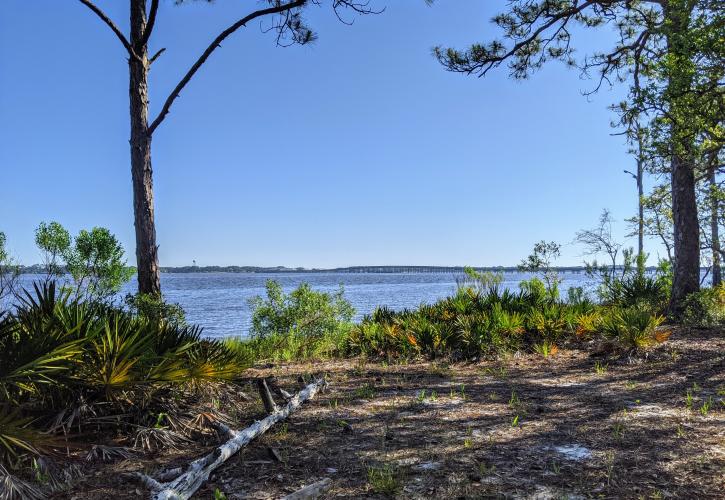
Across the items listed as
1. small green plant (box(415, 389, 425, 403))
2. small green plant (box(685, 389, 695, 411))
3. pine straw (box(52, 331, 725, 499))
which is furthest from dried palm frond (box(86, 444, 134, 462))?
small green plant (box(685, 389, 695, 411))

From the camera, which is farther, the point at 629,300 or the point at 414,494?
the point at 629,300

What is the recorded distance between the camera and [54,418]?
475cm

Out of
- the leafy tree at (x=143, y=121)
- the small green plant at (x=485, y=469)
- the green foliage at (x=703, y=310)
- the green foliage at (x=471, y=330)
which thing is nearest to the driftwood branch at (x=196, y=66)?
the leafy tree at (x=143, y=121)

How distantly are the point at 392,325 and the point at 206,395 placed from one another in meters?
6.20

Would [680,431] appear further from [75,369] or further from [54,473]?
[75,369]

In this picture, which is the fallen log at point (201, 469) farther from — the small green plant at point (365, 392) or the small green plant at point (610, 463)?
the small green plant at point (610, 463)

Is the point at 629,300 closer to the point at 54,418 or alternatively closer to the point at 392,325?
→ the point at 392,325

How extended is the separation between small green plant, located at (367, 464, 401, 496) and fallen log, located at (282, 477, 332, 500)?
331mm

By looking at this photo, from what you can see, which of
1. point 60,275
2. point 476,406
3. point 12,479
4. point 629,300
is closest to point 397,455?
point 476,406

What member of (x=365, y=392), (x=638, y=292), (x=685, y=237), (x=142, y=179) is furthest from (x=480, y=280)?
(x=142, y=179)

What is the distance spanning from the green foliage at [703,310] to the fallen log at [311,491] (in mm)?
10786

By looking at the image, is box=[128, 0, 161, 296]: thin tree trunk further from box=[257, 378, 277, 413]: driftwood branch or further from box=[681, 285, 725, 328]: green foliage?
box=[681, 285, 725, 328]: green foliage

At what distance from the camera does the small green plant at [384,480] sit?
371 centimetres

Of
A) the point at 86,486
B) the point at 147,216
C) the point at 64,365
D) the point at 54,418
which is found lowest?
the point at 86,486
